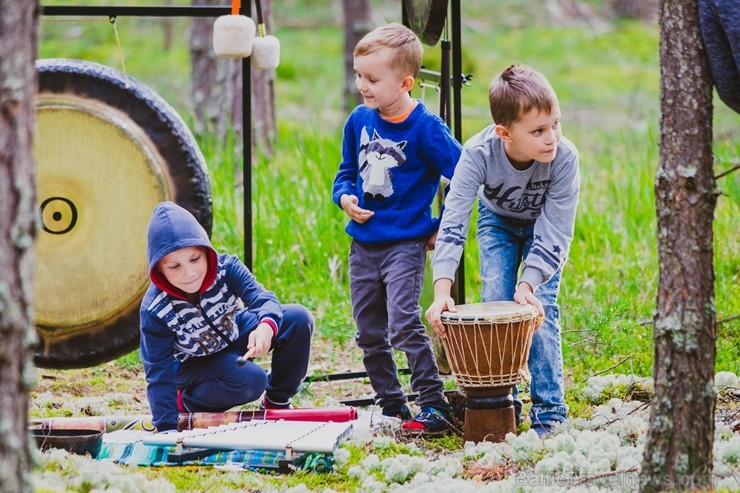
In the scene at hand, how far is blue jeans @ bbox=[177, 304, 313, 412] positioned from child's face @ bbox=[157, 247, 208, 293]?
0.33m

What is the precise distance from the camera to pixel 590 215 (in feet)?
22.1

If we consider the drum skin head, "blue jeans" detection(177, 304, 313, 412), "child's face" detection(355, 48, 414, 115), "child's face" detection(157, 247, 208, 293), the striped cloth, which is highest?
"child's face" detection(355, 48, 414, 115)

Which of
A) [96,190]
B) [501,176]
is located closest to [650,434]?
[501,176]

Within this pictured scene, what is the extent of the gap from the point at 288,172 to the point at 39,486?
4315mm

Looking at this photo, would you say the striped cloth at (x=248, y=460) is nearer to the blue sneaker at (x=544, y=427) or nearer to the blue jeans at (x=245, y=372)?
the blue jeans at (x=245, y=372)

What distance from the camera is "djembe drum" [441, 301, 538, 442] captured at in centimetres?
364

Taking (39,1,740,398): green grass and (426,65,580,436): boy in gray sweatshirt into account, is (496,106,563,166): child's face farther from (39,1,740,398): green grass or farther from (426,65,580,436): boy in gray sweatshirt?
(39,1,740,398): green grass

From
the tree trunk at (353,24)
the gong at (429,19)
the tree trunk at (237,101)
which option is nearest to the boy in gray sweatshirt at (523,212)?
the gong at (429,19)

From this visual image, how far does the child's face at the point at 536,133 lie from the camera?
11.9ft

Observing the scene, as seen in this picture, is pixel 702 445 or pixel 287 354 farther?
pixel 287 354

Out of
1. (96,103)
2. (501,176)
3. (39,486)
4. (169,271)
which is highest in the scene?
(96,103)

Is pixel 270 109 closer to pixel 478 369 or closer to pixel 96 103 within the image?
pixel 96 103

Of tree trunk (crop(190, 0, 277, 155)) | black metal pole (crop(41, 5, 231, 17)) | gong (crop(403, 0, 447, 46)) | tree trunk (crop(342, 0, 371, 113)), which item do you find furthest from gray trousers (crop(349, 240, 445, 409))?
tree trunk (crop(342, 0, 371, 113))

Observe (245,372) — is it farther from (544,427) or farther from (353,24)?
(353,24)
